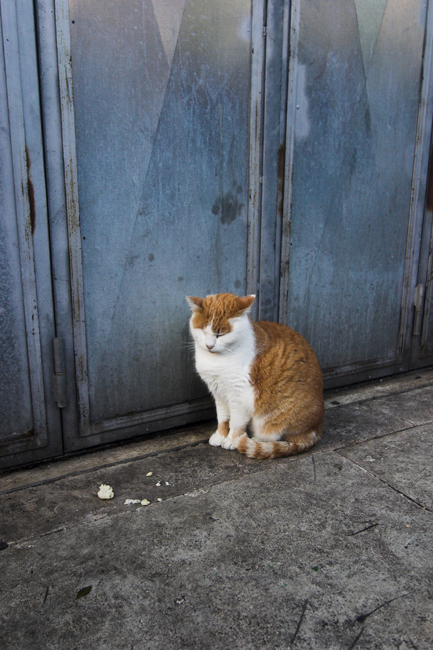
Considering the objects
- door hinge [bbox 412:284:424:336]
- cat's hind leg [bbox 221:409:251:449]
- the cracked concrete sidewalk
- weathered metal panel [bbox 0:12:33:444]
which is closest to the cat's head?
cat's hind leg [bbox 221:409:251:449]

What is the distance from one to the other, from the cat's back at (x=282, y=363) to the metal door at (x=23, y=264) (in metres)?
1.07

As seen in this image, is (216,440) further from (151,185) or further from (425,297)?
(425,297)

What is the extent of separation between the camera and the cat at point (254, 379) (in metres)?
2.31

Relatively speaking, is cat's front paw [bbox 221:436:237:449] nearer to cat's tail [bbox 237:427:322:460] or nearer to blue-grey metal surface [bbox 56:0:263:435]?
cat's tail [bbox 237:427:322:460]

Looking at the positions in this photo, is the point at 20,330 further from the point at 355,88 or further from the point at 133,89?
the point at 355,88

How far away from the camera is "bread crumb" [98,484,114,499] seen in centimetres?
209

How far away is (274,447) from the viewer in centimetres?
237

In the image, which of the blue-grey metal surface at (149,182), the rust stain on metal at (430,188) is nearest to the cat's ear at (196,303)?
the blue-grey metal surface at (149,182)

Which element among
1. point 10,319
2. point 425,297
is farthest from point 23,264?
point 425,297

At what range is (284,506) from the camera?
203 centimetres

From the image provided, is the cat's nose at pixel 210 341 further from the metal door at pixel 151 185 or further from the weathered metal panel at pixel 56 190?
the weathered metal panel at pixel 56 190

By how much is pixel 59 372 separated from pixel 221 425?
0.94 metres

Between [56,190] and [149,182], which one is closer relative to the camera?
[56,190]

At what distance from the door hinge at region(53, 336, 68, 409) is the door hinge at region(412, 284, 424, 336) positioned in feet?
9.10
